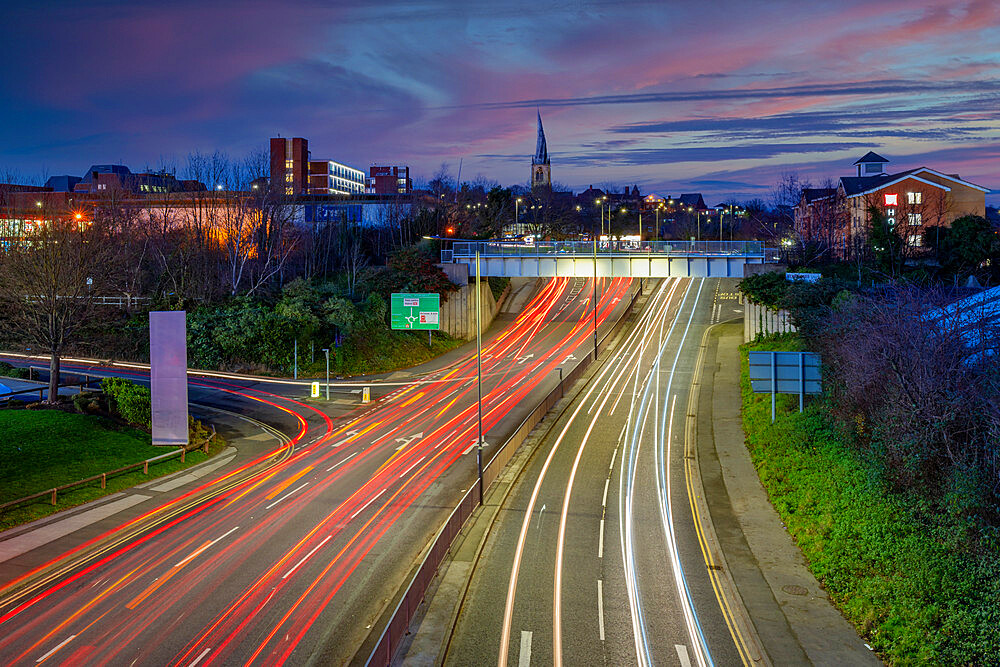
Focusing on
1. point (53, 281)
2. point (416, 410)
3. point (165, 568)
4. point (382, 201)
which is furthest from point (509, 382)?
point (382, 201)

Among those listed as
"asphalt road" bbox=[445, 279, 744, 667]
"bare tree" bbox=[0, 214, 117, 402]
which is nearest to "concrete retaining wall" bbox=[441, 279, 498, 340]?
"asphalt road" bbox=[445, 279, 744, 667]

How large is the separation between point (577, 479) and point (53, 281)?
28.0m

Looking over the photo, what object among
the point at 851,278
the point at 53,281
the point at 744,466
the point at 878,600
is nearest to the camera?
the point at 878,600

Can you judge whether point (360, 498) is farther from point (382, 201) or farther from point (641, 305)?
point (382, 201)

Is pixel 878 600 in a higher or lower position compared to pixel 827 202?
lower

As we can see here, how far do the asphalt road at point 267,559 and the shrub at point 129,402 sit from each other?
6796mm

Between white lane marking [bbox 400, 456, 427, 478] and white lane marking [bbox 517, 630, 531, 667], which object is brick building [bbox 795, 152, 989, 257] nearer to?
white lane marking [bbox 400, 456, 427, 478]

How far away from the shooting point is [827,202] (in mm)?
84875

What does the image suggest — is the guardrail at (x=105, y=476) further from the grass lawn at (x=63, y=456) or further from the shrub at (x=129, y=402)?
→ the shrub at (x=129, y=402)

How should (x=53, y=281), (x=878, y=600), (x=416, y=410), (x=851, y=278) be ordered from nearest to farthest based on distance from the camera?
(x=878, y=600) → (x=53, y=281) → (x=416, y=410) → (x=851, y=278)

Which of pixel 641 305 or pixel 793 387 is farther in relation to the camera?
pixel 641 305

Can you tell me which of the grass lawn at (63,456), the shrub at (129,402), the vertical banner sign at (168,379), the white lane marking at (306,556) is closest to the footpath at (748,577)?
the white lane marking at (306,556)

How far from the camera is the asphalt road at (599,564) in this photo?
49.7 feet

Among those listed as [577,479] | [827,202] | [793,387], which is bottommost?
[577,479]
